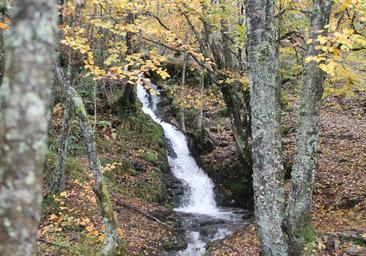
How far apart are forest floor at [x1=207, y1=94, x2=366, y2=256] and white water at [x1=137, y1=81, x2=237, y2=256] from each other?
0.98 m

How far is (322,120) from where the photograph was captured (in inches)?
746

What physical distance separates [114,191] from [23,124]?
446 inches

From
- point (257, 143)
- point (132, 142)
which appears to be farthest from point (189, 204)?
point (257, 143)

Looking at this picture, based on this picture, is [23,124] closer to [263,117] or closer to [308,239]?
[263,117]

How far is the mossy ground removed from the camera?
8.94 metres

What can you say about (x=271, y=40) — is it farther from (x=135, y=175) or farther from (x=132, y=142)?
(x=132, y=142)

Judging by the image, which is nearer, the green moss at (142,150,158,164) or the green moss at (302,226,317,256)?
the green moss at (302,226,317,256)

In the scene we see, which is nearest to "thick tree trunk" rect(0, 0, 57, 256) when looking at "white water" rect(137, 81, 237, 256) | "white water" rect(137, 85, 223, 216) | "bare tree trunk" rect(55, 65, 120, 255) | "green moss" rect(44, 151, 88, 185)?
"bare tree trunk" rect(55, 65, 120, 255)

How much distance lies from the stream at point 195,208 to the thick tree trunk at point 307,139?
3.20m

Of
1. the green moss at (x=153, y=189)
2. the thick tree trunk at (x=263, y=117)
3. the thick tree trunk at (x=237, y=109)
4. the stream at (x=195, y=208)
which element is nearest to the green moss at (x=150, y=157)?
the green moss at (x=153, y=189)

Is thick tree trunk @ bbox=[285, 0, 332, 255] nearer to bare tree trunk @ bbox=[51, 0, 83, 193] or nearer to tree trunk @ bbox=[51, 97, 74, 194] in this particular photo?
bare tree trunk @ bbox=[51, 0, 83, 193]

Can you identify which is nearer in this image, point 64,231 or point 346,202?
point 64,231

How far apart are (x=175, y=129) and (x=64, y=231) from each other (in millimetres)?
12036

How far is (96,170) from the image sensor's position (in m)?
7.32
